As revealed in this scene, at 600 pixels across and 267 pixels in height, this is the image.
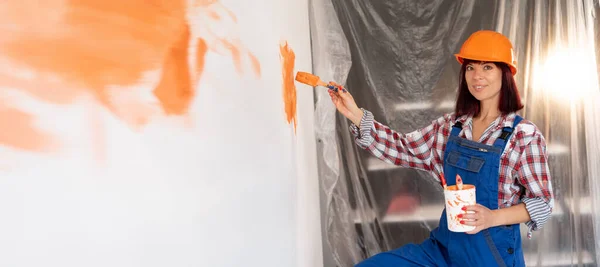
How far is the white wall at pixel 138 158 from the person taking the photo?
0.47 m

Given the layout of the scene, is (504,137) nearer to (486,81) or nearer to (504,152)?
(504,152)

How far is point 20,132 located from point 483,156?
144 cm

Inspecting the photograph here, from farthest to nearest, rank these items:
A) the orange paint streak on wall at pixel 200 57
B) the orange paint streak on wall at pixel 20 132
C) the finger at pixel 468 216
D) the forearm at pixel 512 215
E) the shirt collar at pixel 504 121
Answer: the shirt collar at pixel 504 121, the forearm at pixel 512 215, the finger at pixel 468 216, the orange paint streak on wall at pixel 200 57, the orange paint streak on wall at pixel 20 132

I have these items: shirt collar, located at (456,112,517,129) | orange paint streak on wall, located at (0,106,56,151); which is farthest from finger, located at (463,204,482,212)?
orange paint streak on wall, located at (0,106,56,151)

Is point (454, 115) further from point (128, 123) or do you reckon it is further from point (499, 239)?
point (128, 123)

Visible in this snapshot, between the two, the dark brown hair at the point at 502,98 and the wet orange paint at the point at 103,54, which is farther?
the dark brown hair at the point at 502,98

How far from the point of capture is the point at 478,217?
4.88 ft

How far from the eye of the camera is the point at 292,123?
1703 mm

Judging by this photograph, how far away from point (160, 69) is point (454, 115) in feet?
4.47

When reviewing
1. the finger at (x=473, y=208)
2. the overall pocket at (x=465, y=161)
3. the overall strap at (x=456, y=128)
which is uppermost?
the overall strap at (x=456, y=128)

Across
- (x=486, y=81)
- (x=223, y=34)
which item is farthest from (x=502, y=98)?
(x=223, y=34)

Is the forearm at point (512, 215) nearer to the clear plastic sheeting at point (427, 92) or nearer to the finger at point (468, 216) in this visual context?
the finger at point (468, 216)

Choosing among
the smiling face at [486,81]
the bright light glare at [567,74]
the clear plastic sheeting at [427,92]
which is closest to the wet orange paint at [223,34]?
the smiling face at [486,81]

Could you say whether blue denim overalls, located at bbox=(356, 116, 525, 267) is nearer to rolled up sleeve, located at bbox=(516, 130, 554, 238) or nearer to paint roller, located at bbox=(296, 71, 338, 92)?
rolled up sleeve, located at bbox=(516, 130, 554, 238)
